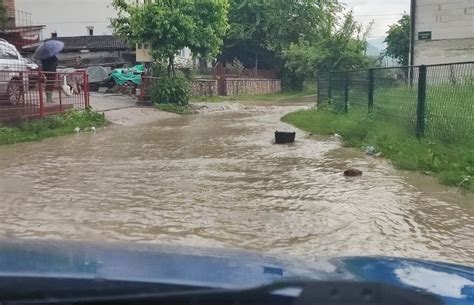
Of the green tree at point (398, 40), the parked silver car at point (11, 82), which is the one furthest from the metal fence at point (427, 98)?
the green tree at point (398, 40)

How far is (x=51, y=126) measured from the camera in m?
14.6

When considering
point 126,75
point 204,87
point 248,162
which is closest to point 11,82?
point 248,162

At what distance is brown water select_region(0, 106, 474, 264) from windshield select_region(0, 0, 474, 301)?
0.03 m

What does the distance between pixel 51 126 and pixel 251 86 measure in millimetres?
27257

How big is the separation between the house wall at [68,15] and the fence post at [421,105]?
34.2m

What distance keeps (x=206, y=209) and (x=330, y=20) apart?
41.0 meters

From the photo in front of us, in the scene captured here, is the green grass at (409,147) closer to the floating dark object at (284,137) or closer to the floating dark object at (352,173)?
the floating dark object at (352,173)

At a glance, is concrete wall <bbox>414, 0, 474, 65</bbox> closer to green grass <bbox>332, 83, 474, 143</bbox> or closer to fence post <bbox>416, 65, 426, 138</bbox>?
green grass <bbox>332, 83, 474, 143</bbox>

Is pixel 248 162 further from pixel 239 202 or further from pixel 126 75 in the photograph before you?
pixel 126 75

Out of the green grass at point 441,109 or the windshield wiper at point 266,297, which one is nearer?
the windshield wiper at point 266,297

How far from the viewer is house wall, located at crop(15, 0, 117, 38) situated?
41625mm

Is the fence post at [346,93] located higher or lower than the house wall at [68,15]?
lower

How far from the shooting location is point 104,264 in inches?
80.6

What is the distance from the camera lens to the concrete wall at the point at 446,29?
2306 centimetres
